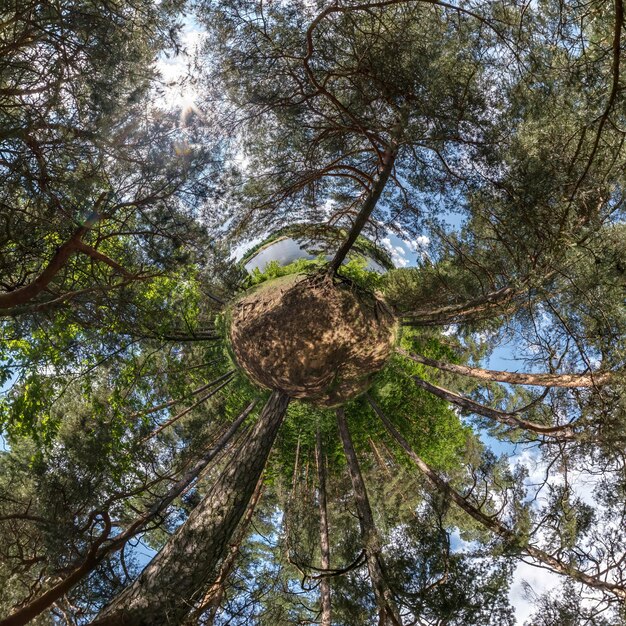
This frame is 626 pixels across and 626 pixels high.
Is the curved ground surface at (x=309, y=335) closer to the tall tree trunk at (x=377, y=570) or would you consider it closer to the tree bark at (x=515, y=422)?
the tree bark at (x=515, y=422)

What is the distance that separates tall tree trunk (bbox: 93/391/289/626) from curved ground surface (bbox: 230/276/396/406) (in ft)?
5.62

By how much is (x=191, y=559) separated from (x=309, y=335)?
12.2 ft

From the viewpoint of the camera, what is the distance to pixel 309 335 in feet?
25.1

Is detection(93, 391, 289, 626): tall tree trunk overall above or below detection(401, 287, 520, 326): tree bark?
below

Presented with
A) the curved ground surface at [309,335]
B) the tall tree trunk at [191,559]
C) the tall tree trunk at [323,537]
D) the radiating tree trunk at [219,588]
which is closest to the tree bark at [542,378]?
the curved ground surface at [309,335]

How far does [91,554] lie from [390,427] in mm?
6297

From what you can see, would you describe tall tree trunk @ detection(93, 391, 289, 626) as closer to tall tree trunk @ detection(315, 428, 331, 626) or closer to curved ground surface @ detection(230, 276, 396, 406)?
curved ground surface @ detection(230, 276, 396, 406)

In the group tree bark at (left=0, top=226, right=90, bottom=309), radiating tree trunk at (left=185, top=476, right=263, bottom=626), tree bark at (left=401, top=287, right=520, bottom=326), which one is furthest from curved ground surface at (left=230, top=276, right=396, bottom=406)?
tree bark at (left=0, top=226, right=90, bottom=309)

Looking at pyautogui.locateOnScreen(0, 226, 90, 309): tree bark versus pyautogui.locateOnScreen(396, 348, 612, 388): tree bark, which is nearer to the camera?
pyautogui.locateOnScreen(0, 226, 90, 309): tree bark

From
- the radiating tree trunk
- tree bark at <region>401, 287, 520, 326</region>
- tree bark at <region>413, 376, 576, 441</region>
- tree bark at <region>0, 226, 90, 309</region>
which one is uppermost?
tree bark at <region>401, 287, 520, 326</region>

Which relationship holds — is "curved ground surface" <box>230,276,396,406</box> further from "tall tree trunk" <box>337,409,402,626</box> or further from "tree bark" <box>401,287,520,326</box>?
"tall tree trunk" <box>337,409,402,626</box>

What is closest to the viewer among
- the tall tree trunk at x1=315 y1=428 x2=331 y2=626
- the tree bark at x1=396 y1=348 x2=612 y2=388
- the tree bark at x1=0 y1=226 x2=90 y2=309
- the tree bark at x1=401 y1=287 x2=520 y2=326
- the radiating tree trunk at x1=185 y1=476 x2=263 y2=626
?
the tree bark at x1=0 y1=226 x2=90 y2=309

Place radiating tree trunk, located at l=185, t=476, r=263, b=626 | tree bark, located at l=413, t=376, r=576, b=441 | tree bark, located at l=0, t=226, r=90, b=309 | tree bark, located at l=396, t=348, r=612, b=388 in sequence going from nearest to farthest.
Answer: tree bark, located at l=0, t=226, r=90, b=309 → radiating tree trunk, located at l=185, t=476, r=263, b=626 → tree bark, located at l=396, t=348, r=612, b=388 → tree bark, located at l=413, t=376, r=576, b=441

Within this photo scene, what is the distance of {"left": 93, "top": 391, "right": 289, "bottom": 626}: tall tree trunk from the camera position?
455cm
